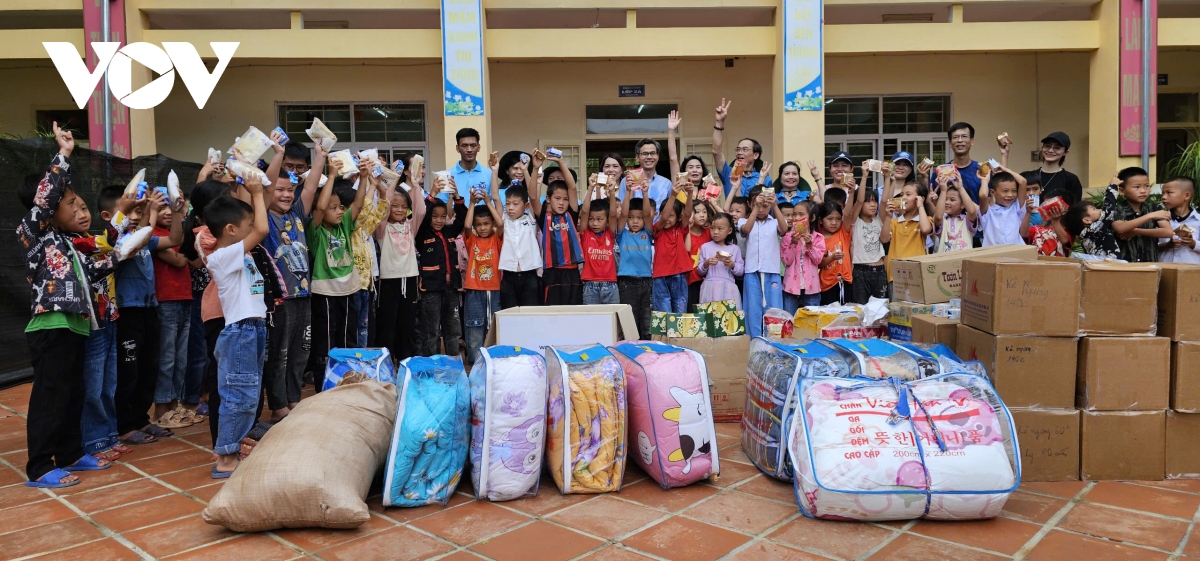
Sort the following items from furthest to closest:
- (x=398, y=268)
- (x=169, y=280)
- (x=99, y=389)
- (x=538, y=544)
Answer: (x=398, y=268), (x=169, y=280), (x=99, y=389), (x=538, y=544)

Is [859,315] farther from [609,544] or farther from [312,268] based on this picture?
[312,268]

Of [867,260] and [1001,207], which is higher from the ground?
[1001,207]

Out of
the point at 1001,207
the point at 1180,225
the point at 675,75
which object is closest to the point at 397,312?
the point at 1001,207

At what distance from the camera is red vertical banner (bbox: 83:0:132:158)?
854cm

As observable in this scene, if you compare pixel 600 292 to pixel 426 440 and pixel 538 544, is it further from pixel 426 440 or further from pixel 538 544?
pixel 538 544

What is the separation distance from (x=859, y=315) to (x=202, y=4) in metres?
8.51

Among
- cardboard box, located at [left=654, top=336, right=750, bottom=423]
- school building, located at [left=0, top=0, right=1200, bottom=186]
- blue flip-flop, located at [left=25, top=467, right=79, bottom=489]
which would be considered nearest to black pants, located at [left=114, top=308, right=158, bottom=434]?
blue flip-flop, located at [left=25, top=467, right=79, bottom=489]

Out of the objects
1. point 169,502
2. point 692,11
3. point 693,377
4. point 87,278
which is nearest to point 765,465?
point 693,377

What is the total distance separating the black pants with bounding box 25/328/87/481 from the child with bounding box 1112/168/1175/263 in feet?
18.8

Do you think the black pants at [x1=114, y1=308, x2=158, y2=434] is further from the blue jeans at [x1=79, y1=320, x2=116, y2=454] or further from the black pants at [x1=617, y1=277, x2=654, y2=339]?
the black pants at [x1=617, y1=277, x2=654, y2=339]

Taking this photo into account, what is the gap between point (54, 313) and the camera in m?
3.45

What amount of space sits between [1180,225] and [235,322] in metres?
5.25

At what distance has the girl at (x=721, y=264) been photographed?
5.62m

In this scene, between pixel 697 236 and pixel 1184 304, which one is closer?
pixel 1184 304
